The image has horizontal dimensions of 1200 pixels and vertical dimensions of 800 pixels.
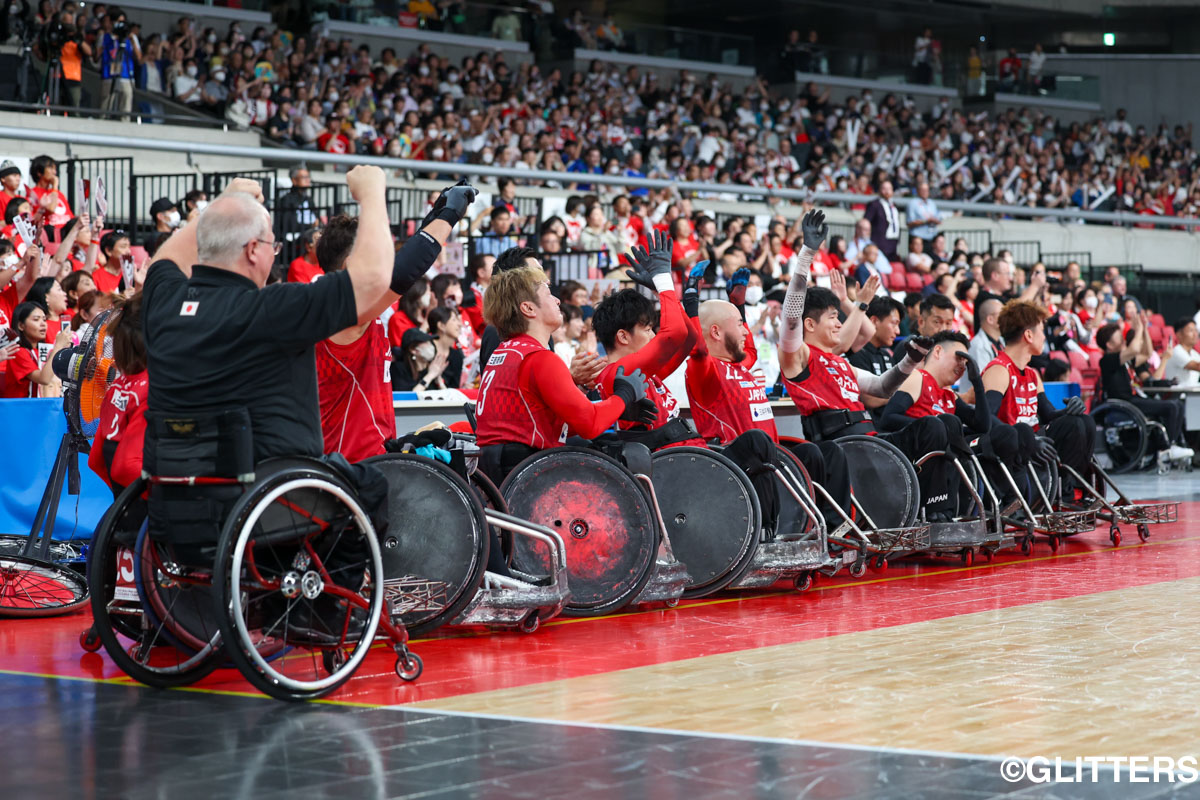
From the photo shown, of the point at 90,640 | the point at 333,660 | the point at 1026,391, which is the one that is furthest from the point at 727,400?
the point at 90,640

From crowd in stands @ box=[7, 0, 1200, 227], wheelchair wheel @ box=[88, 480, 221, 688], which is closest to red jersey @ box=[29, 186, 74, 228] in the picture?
crowd in stands @ box=[7, 0, 1200, 227]

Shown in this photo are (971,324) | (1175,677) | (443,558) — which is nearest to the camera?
(1175,677)

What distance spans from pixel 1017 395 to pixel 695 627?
172 inches

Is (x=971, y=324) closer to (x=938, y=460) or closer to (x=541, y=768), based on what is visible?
A: (x=938, y=460)

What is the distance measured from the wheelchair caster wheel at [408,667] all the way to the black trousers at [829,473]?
12.1 ft

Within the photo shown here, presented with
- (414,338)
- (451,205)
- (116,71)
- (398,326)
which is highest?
(116,71)

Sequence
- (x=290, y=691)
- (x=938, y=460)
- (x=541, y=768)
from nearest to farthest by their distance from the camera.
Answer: (x=541, y=768) < (x=290, y=691) < (x=938, y=460)

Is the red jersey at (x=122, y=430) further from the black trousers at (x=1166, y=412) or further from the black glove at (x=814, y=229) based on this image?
the black trousers at (x=1166, y=412)

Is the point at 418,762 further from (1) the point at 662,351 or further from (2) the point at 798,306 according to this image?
(2) the point at 798,306

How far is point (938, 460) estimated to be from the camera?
945 centimetres

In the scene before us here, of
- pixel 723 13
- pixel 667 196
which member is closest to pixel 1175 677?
pixel 667 196

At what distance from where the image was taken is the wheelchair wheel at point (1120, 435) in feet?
56.7

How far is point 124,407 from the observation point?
21.1ft

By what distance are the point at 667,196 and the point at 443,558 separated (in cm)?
1465
